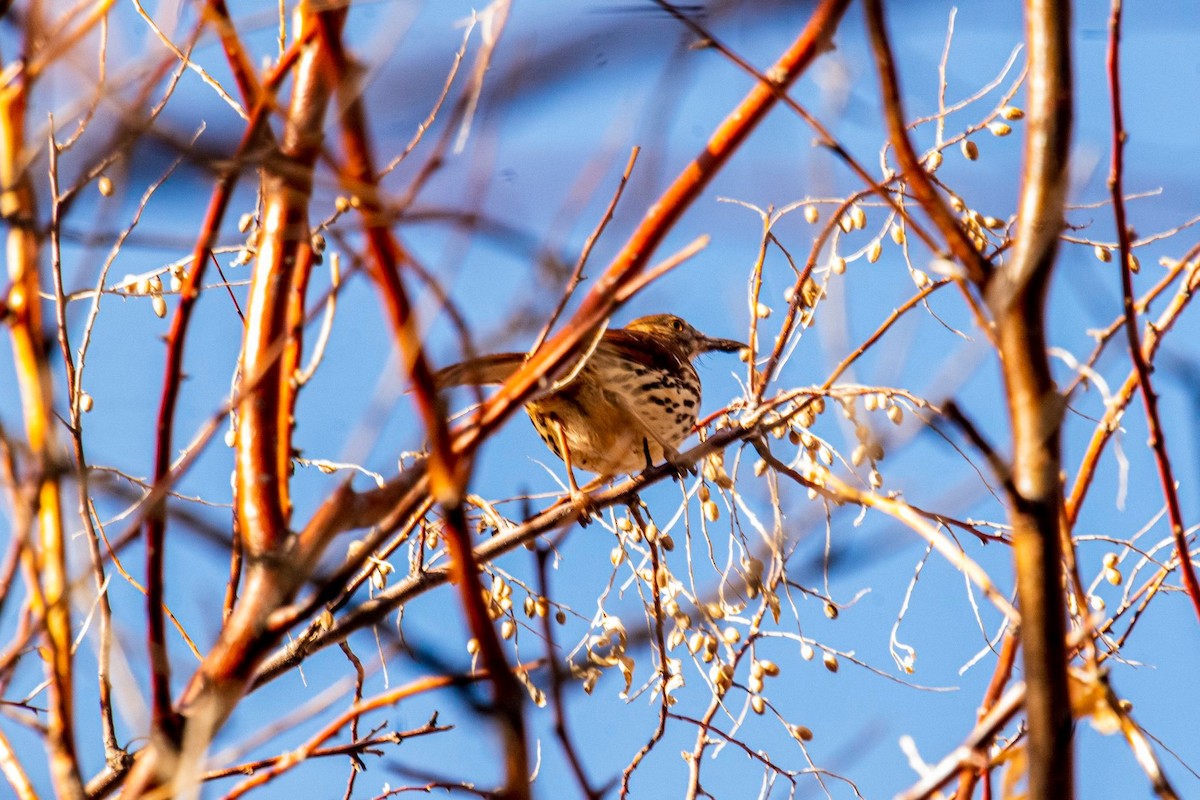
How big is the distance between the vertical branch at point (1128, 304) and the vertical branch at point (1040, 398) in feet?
1.15

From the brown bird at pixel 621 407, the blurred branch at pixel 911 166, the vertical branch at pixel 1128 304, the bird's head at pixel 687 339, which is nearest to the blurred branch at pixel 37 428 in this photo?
the blurred branch at pixel 911 166

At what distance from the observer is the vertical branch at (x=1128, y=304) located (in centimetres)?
153

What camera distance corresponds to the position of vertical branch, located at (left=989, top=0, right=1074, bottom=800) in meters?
1.12

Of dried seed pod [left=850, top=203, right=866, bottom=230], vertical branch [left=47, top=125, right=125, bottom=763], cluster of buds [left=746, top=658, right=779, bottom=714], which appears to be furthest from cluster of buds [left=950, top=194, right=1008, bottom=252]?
vertical branch [left=47, top=125, right=125, bottom=763]

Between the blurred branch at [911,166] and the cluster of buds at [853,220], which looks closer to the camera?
the blurred branch at [911,166]

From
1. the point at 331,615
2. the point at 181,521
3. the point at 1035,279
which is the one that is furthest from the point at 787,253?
the point at 181,521

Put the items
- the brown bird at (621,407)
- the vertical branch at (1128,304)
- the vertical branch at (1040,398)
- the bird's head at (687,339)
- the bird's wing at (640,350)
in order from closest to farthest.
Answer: the vertical branch at (1040,398) < the vertical branch at (1128,304) < the brown bird at (621,407) < the bird's wing at (640,350) < the bird's head at (687,339)

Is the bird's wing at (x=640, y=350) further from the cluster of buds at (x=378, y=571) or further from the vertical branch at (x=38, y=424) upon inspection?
the vertical branch at (x=38, y=424)

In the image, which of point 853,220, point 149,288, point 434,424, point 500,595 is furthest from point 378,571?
point 434,424

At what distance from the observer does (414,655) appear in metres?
1.21

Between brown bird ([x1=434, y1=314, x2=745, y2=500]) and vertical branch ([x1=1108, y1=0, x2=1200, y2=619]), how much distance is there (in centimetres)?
218

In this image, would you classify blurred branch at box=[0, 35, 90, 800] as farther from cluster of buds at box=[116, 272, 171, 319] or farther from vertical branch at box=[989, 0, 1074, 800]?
cluster of buds at box=[116, 272, 171, 319]

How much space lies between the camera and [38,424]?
1.33 meters

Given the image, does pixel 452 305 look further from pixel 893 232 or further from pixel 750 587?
pixel 893 232
